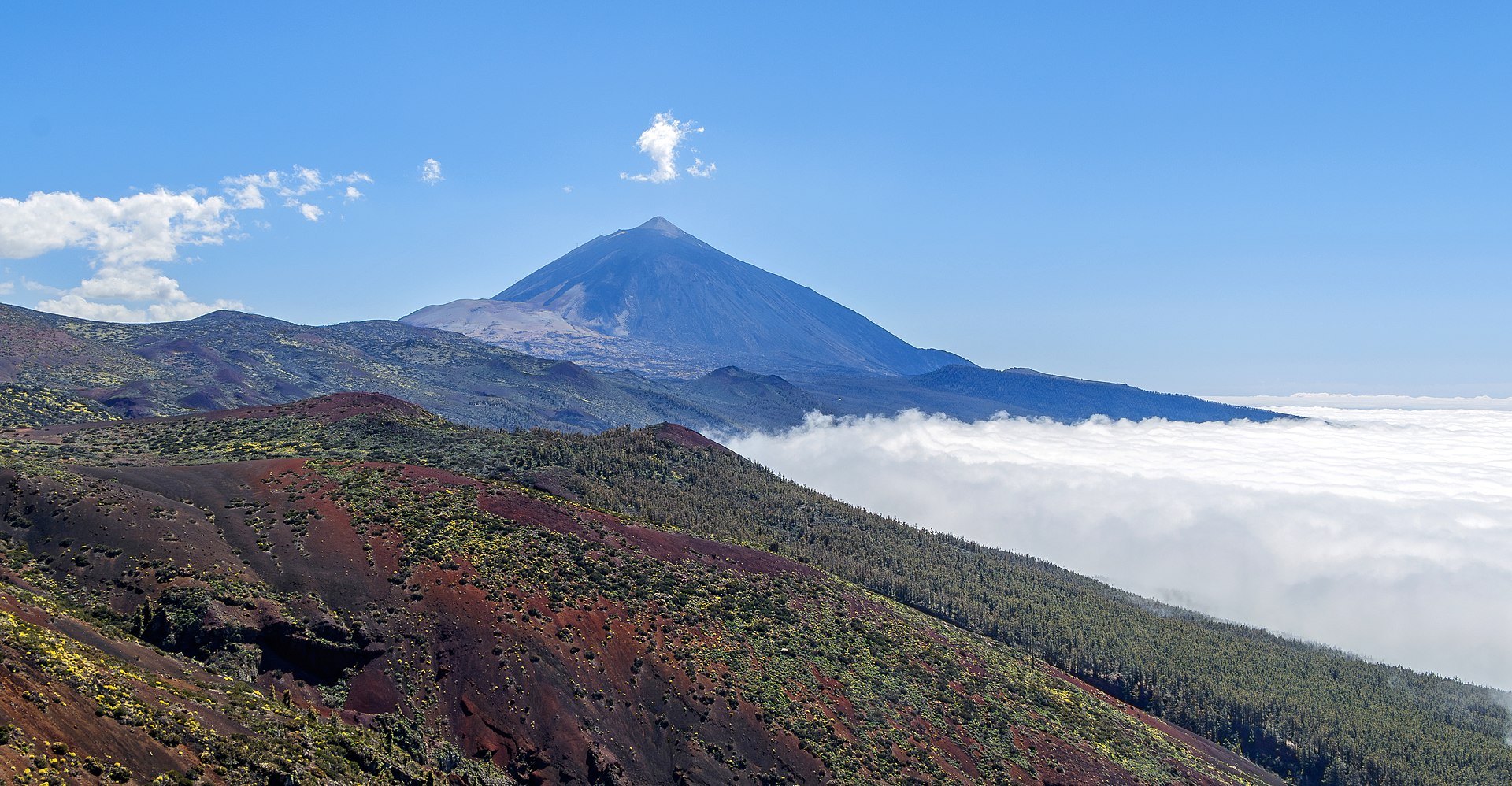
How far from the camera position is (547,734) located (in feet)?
138

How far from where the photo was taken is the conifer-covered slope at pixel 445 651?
2788cm

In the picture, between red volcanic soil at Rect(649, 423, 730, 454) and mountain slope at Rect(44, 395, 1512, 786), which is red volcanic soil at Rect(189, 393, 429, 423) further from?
red volcanic soil at Rect(649, 423, 730, 454)

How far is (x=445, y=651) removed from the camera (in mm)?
44188

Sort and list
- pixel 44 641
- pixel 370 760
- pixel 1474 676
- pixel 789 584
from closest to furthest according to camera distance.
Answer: pixel 44 641
pixel 370 760
pixel 789 584
pixel 1474 676

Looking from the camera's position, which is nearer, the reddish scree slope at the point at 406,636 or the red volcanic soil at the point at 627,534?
the reddish scree slope at the point at 406,636

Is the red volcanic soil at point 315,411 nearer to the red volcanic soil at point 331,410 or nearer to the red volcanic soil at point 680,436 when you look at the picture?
the red volcanic soil at point 331,410

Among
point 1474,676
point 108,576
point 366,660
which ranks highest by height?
point 108,576

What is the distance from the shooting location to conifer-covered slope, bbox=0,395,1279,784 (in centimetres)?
2788

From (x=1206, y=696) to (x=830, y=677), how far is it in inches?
2189

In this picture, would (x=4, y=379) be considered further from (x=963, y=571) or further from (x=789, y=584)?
(x=963, y=571)

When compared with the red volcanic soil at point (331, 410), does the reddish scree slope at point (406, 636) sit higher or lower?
lower

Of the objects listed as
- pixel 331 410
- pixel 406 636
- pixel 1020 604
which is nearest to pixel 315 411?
pixel 331 410

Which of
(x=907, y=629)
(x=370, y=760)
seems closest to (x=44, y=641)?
(x=370, y=760)

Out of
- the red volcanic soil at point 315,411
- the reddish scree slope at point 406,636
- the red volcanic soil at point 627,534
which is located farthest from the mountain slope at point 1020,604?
the reddish scree slope at point 406,636
